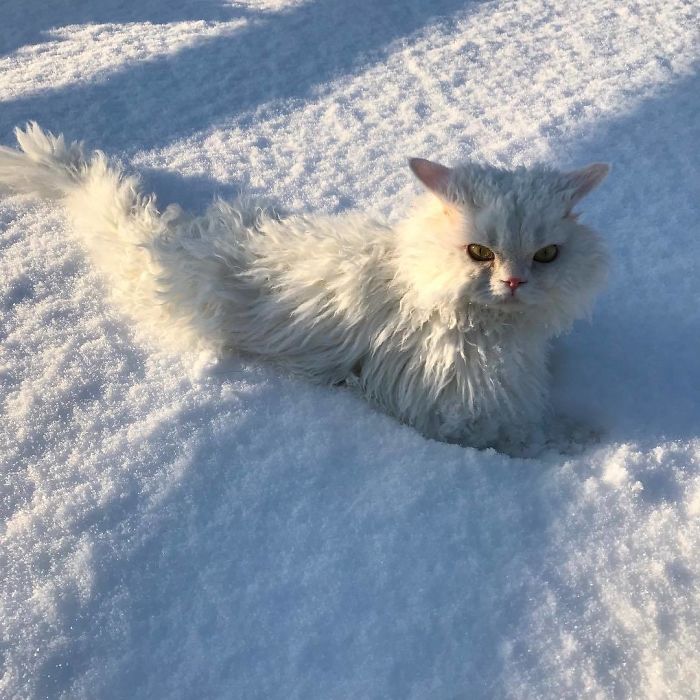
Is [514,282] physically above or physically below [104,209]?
below

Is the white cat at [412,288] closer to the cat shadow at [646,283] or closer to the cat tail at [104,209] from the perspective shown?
the cat tail at [104,209]

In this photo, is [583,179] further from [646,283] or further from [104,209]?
[104,209]

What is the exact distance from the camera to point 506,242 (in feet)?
4.33

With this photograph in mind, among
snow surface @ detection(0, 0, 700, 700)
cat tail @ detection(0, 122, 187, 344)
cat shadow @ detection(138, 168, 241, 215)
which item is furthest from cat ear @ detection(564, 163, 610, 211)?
cat shadow @ detection(138, 168, 241, 215)

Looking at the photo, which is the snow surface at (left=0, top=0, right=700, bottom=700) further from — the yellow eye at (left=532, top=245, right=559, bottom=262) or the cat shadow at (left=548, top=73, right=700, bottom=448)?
the yellow eye at (left=532, top=245, right=559, bottom=262)

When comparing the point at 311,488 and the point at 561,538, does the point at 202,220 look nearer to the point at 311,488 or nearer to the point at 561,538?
the point at 311,488

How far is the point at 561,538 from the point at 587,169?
78 cm

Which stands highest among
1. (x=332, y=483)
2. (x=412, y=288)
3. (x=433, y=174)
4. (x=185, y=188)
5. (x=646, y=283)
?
(x=433, y=174)

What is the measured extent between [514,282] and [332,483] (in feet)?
1.81

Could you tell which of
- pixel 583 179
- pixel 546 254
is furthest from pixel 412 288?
pixel 583 179

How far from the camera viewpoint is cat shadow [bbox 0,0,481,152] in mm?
2404

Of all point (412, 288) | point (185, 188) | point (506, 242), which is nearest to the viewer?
point (506, 242)

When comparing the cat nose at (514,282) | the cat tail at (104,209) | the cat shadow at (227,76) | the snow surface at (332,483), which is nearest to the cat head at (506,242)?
the cat nose at (514,282)

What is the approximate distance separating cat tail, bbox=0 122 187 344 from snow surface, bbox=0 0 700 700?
0.06 m
